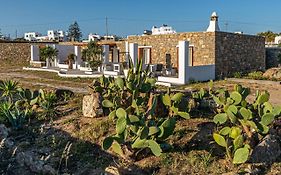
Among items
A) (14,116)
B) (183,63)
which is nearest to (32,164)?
(14,116)

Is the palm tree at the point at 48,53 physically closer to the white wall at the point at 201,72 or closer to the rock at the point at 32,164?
the white wall at the point at 201,72

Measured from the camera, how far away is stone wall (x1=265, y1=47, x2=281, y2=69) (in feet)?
77.8

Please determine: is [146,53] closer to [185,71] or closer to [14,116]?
[185,71]

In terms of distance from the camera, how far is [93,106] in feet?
24.4

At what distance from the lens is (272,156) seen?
213 inches

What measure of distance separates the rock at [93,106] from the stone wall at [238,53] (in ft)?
43.0

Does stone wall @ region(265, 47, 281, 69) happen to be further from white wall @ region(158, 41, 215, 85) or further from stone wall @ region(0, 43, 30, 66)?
stone wall @ region(0, 43, 30, 66)

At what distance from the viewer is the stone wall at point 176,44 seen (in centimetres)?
1922

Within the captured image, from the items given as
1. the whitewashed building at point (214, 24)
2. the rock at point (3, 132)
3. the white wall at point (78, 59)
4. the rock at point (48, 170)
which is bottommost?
the rock at point (48, 170)

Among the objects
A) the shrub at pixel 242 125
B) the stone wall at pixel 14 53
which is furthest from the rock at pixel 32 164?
the stone wall at pixel 14 53

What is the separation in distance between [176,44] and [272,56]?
795 centimetres

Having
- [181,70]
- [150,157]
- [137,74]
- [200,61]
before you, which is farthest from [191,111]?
[200,61]

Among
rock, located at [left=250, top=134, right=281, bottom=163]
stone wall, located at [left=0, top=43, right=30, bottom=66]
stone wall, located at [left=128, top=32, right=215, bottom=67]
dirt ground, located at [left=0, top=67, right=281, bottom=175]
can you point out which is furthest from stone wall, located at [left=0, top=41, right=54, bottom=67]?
rock, located at [left=250, top=134, right=281, bottom=163]

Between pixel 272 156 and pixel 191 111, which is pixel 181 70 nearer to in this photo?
pixel 191 111
